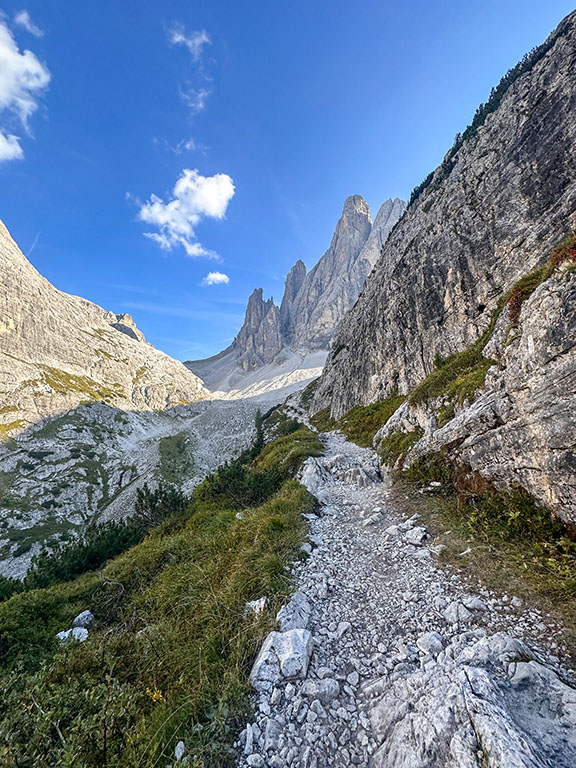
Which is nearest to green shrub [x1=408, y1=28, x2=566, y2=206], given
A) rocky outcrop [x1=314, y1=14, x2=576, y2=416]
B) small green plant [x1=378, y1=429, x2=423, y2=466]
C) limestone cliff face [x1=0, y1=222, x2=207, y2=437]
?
rocky outcrop [x1=314, y1=14, x2=576, y2=416]

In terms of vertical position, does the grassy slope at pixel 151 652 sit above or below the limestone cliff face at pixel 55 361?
below

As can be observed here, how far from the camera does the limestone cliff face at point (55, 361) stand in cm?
9400

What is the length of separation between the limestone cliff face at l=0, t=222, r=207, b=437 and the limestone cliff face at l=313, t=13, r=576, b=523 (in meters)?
97.5

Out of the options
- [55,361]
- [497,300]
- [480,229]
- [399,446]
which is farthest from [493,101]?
[55,361]

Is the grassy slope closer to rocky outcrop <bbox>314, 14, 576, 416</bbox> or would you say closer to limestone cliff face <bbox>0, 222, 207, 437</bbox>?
rocky outcrop <bbox>314, 14, 576, 416</bbox>

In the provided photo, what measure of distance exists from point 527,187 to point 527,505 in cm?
3839

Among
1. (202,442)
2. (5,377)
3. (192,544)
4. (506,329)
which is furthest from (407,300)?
(5,377)

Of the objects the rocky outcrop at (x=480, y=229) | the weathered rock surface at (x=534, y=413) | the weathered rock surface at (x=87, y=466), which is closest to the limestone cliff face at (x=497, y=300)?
the weathered rock surface at (x=534, y=413)

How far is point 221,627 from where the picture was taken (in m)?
5.66

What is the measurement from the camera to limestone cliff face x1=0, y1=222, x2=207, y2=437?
308 feet

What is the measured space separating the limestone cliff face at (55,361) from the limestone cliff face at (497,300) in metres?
97.5

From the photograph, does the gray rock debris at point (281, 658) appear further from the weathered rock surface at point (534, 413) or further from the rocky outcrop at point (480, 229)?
the rocky outcrop at point (480, 229)

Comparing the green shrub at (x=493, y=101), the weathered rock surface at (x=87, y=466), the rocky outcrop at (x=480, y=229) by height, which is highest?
the green shrub at (x=493, y=101)

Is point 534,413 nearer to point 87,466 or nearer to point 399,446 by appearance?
point 399,446
